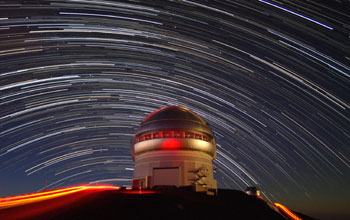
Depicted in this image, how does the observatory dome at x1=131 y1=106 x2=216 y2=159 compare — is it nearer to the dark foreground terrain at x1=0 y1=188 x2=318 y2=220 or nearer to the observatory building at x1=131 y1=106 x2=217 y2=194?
→ the observatory building at x1=131 y1=106 x2=217 y2=194

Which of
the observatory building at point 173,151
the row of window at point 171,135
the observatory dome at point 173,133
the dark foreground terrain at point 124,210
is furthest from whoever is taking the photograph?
the row of window at point 171,135

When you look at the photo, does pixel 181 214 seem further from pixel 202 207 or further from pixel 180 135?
pixel 180 135

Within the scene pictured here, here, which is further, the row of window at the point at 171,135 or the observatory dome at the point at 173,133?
the row of window at the point at 171,135

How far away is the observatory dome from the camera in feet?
96.6

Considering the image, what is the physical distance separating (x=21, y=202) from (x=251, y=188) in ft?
73.6

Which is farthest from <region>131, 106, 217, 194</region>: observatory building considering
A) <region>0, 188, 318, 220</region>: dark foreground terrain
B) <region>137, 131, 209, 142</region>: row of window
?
<region>0, 188, 318, 220</region>: dark foreground terrain

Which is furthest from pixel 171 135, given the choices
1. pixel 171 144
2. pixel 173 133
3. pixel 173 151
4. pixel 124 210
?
pixel 124 210

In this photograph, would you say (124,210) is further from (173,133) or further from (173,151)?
→ (173,133)

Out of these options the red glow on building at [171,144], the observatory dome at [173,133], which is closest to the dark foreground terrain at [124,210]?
the red glow on building at [171,144]

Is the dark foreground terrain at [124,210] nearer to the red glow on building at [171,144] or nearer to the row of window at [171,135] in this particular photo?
the red glow on building at [171,144]

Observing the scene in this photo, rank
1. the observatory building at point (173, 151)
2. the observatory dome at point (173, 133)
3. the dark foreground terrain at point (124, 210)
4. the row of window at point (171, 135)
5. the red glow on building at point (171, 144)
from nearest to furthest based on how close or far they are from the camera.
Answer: the dark foreground terrain at point (124, 210) → the observatory building at point (173, 151) → the red glow on building at point (171, 144) → the observatory dome at point (173, 133) → the row of window at point (171, 135)

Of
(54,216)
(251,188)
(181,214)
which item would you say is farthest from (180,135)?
(54,216)

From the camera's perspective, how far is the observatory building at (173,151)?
92.5ft

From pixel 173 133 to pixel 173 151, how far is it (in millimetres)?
2210
